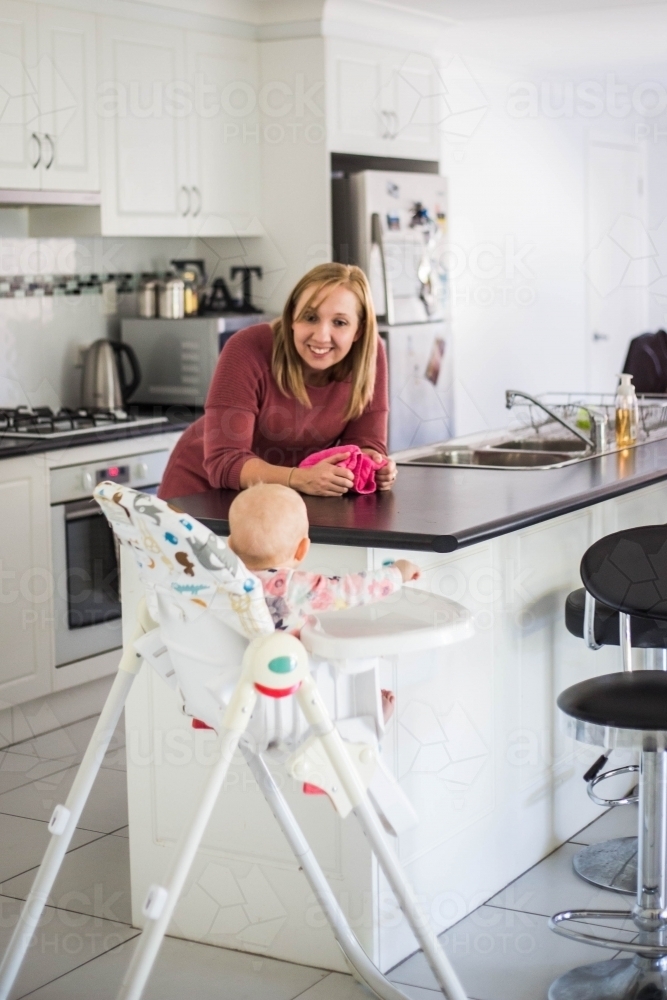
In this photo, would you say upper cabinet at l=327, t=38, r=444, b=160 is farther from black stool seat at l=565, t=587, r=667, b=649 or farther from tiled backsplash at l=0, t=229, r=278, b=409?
black stool seat at l=565, t=587, r=667, b=649

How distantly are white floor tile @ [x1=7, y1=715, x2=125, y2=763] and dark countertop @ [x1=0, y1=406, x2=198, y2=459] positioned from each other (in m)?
0.86

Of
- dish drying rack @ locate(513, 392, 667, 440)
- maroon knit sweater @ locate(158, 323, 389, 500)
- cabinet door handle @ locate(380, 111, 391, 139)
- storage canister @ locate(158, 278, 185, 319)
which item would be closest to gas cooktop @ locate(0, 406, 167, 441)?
storage canister @ locate(158, 278, 185, 319)

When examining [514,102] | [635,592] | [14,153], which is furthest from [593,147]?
[635,592]

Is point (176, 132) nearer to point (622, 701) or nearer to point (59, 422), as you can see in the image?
point (59, 422)

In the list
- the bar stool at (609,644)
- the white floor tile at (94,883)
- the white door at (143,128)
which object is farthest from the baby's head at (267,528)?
the white door at (143,128)

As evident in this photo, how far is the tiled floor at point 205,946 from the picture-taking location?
7.56ft

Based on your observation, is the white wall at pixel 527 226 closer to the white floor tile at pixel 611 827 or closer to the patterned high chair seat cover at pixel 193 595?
the white floor tile at pixel 611 827

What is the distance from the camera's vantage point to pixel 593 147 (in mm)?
7246

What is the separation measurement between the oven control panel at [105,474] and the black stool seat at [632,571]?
202cm

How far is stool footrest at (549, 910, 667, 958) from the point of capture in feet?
7.31

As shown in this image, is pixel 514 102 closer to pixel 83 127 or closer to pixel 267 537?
pixel 83 127

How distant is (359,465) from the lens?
2621 millimetres

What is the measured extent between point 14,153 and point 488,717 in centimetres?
240

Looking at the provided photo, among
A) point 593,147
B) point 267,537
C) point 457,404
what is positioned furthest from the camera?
point 593,147
